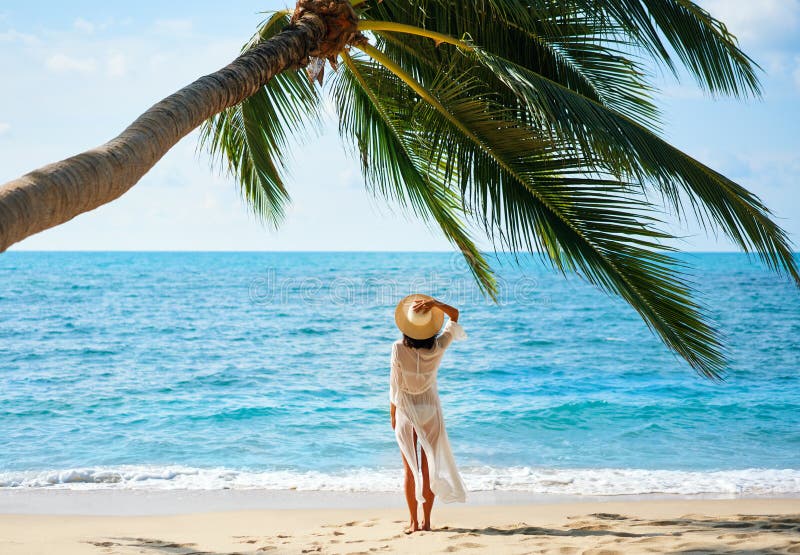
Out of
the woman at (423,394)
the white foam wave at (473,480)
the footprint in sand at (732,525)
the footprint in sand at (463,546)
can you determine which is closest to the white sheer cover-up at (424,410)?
the woman at (423,394)

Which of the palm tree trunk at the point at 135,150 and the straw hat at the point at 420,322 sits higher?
the palm tree trunk at the point at 135,150

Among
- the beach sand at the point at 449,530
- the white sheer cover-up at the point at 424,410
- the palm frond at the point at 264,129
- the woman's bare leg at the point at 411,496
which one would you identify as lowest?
the beach sand at the point at 449,530

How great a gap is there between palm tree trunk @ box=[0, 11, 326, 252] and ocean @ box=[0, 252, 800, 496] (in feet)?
6.15

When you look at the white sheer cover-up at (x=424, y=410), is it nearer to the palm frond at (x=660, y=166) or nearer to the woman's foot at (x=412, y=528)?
the woman's foot at (x=412, y=528)

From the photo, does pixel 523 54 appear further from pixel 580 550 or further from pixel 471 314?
pixel 471 314

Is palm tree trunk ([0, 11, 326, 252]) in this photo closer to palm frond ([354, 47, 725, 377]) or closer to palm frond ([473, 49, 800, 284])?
palm frond ([354, 47, 725, 377])

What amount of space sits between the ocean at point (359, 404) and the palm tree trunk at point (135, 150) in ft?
6.15

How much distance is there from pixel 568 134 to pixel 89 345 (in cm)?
1771

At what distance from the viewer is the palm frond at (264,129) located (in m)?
6.40

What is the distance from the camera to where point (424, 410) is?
459 cm

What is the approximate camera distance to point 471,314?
29172 mm

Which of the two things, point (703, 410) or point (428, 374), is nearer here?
point (428, 374)

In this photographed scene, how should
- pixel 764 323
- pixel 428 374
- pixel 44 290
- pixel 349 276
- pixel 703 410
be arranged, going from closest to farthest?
1. pixel 428 374
2. pixel 703 410
3. pixel 764 323
4. pixel 44 290
5. pixel 349 276

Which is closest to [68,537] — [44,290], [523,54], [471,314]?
[523,54]
